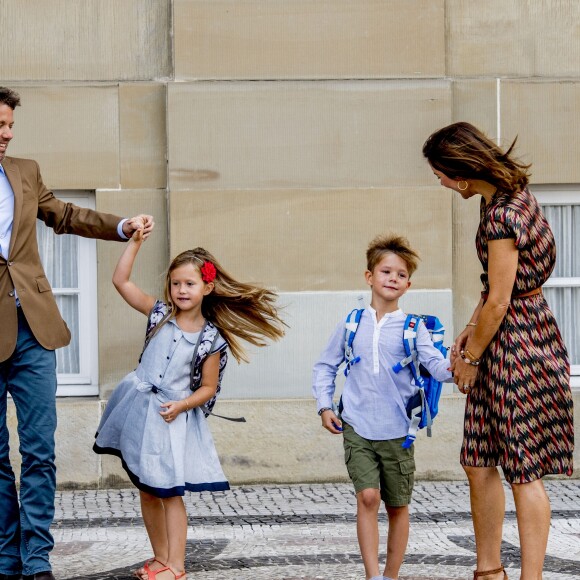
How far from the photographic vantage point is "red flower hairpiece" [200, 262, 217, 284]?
17.3ft

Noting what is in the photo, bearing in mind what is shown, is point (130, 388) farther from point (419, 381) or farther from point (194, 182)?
point (194, 182)

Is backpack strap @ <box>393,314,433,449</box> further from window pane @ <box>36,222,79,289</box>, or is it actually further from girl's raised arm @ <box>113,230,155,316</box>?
window pane @ <box>36,222,79,289</box>

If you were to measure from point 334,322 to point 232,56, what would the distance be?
1.72m

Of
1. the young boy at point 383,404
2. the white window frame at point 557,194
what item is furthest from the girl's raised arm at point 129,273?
the white window frame at point 557,194

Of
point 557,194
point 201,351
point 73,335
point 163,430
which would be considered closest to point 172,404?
point 163,430

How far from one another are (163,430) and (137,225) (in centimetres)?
85

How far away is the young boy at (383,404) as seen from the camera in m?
5.04

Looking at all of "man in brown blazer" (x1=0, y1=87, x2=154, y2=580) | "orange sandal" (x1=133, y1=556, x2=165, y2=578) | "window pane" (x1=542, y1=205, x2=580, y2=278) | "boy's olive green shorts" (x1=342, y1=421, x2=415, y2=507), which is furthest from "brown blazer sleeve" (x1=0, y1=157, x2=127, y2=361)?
"window pane" (x1=542, y1=205, x2=580, y2=278)

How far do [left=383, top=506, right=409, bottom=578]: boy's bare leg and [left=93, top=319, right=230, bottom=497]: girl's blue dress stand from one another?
2.31 feet

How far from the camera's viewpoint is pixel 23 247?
16.8 feet

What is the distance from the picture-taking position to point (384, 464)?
16.7 feet

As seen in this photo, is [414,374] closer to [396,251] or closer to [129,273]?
[396,251]

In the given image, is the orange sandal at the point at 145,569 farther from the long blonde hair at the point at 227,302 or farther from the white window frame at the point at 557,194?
the white window frame at the point at 557,194

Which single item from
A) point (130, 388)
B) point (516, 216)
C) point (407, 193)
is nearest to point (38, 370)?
point (130, 388)
